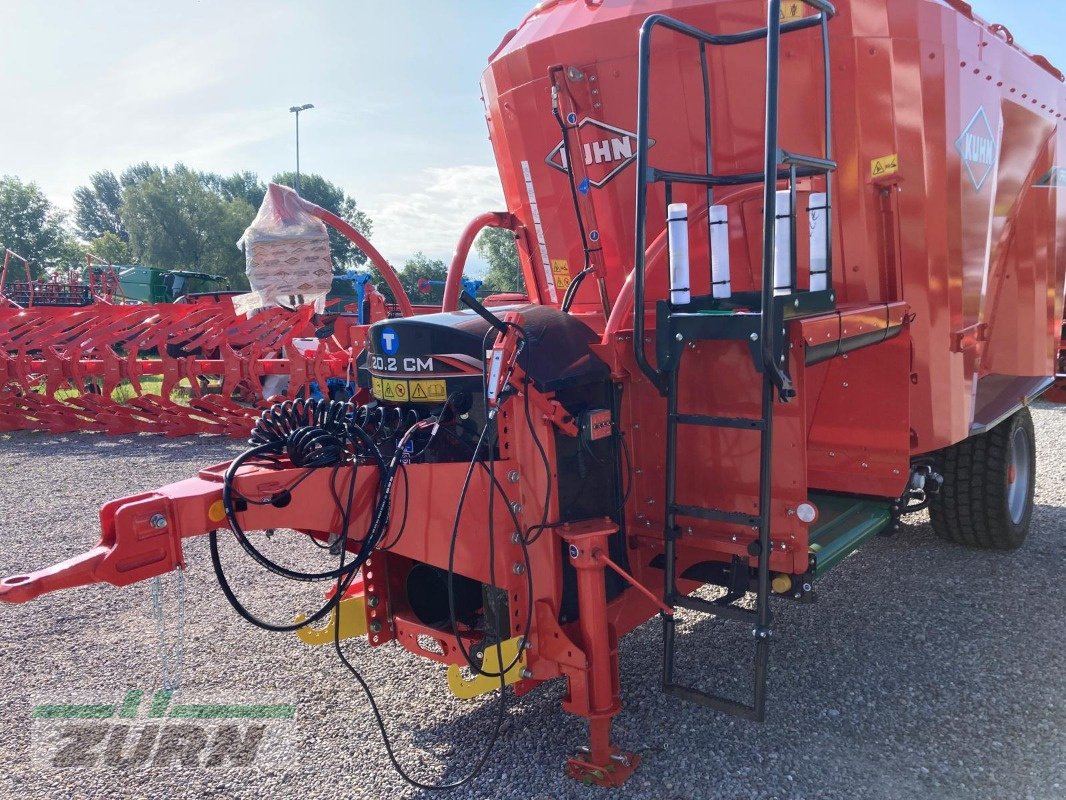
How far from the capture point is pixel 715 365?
272cm

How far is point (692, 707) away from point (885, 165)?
2.19 meters

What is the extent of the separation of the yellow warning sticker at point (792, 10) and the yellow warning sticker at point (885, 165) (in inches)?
24.2

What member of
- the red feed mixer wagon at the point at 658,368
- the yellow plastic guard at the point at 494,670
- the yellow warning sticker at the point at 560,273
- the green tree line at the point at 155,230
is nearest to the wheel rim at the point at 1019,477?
the red feed mixer wagon at the point at 658,368

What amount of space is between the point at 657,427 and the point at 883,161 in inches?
53.1

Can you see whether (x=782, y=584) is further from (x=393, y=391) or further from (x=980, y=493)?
(x=980, y=493)

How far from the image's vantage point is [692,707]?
9.86ft

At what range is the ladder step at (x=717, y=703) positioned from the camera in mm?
2430

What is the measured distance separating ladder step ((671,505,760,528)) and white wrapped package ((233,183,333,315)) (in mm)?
2306

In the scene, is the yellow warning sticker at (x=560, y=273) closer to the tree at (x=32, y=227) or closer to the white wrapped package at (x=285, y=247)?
the white wrapped package at (x=285, y=247)

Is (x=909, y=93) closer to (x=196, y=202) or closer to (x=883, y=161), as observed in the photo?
(x=883, y=161)

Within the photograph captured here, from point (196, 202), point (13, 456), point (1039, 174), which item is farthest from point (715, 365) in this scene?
point (196, 202)

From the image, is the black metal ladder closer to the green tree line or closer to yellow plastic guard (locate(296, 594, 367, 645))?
yellow plastic guard (locate(296, 594, 367, 645))

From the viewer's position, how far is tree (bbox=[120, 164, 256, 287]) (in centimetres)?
4731

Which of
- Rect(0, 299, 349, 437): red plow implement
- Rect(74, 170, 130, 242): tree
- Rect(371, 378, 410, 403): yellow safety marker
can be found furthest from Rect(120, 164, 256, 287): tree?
Rect(371, 378, 410, 403): yellow safety marker
